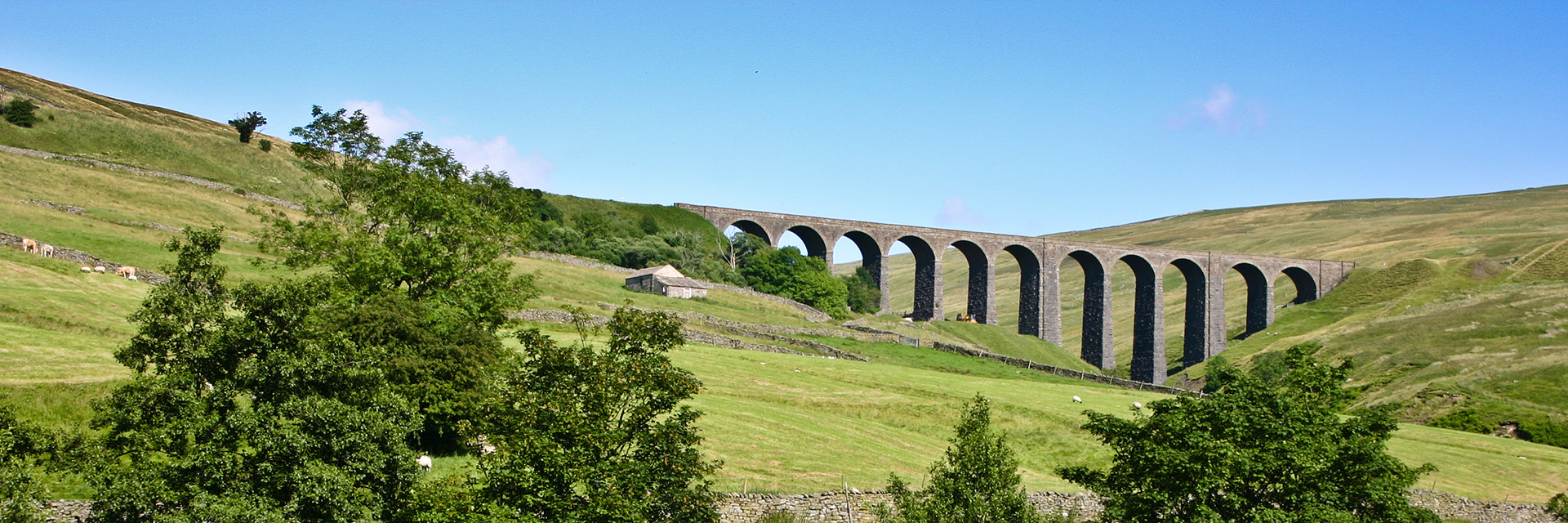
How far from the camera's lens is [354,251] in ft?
111

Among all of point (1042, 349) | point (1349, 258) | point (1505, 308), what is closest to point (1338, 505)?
point (1042, 349)

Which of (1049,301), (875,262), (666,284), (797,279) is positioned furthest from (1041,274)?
(666,284)

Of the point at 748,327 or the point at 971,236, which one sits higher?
the point at 971,236

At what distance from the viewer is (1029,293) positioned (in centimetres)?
9631

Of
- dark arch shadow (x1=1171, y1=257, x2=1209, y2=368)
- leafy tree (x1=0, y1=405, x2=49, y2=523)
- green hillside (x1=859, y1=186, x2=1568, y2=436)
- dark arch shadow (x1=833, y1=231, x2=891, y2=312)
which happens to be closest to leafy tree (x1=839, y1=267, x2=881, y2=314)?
dark arch shadow (x1=833, y1=231, x2=891, y2=312)

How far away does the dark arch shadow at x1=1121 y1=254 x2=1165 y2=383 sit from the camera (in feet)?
319

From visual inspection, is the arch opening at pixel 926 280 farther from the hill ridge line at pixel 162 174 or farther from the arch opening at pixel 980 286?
the hill ridge line at pixel 162 174

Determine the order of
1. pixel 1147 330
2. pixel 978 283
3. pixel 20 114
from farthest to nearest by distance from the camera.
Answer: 1. pixel 1147 330
2. pixel 978 283
3. pixel 20 114

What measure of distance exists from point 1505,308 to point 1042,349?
36.3m

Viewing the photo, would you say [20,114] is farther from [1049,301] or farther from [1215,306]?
[1215,306]

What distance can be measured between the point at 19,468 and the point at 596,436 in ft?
28.5

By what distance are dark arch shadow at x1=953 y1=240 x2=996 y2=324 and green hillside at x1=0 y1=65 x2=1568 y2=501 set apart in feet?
12.5

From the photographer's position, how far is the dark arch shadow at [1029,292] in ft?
310

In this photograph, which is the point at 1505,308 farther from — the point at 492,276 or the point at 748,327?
the point at 492,276
